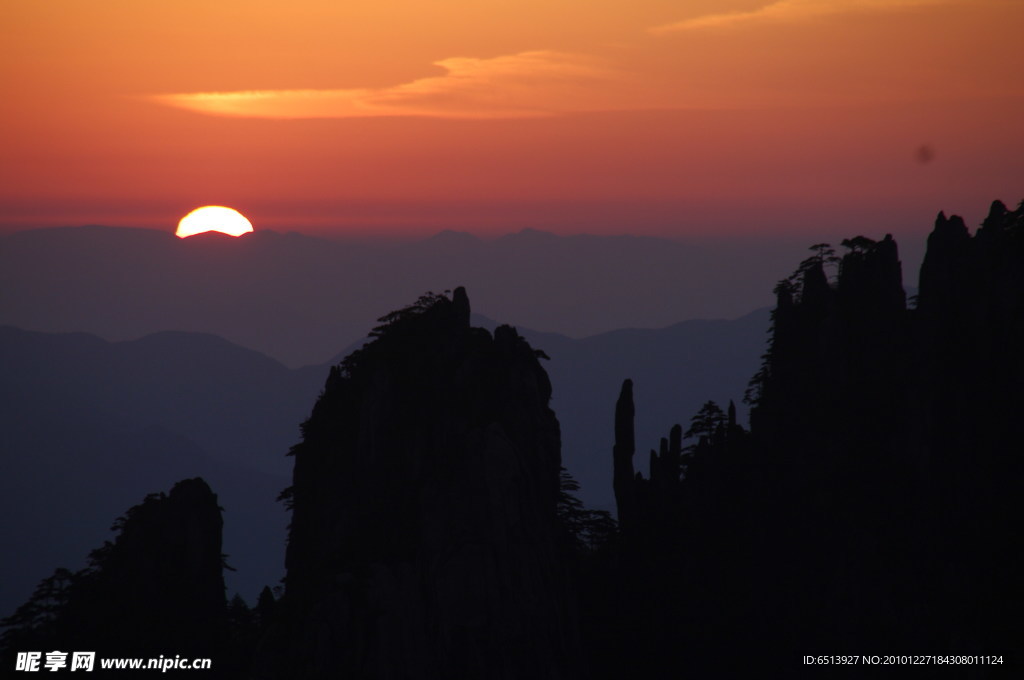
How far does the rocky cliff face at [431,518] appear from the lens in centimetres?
7388

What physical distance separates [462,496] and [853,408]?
113 feet

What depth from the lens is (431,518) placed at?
7756 centimetres

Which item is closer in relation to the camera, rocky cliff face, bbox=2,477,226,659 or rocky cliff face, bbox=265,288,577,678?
rocky cliff face, bbox=265,288,577,678

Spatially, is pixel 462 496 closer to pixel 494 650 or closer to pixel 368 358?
pixel 494 650

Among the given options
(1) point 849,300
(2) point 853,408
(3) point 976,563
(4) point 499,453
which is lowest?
(3) point 976,563

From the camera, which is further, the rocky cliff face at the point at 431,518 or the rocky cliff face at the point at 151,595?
the rocky cliff face at the point at 151,595

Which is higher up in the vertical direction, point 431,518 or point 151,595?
point 431,518

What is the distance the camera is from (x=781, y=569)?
9206 cm

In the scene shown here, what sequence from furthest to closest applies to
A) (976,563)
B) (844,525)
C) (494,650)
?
(844,525)
(976,563)
(494,650)

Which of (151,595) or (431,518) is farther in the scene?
(151,595)

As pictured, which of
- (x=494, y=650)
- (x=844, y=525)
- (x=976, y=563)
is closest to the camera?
(x=494, y=650)

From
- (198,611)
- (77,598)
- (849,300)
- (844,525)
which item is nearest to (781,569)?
(844,525)

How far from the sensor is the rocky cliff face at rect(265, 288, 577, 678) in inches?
2908

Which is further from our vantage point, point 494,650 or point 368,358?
point 368,358
